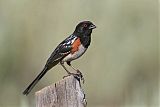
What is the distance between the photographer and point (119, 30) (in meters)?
8.08

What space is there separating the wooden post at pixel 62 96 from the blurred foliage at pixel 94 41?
377 centimetres

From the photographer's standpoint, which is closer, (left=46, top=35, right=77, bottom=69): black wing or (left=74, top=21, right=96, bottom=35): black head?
(left=46, top=35, right=77, bottom=69): black wing

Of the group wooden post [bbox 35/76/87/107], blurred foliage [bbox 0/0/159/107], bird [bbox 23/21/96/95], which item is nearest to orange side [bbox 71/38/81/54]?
bird [bbox 23/21/96/95]

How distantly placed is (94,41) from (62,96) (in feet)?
15.8

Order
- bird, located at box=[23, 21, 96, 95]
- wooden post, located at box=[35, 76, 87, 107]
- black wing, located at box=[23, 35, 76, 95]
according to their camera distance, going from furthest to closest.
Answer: bird, located at box=[23, 21, 96, 95] < black wing, located at box=[23, 35, 76, 95] < wooden post, located at box=[35, 76, 87, 107]

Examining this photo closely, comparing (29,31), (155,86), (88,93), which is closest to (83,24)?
(155,86)

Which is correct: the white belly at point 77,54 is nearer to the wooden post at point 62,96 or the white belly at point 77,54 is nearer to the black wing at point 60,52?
the black wing at point 60,52

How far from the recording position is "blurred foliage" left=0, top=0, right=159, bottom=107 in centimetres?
755

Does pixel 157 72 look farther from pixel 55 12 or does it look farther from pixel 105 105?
pixel 55 12

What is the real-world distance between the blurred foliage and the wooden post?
3.77 m

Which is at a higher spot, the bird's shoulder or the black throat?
the black throat

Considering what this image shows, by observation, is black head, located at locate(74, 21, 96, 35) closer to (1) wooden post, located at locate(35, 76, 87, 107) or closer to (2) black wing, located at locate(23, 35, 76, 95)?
(2) black wing, located at locate(23, 35, 76, 95)

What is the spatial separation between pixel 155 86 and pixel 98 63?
4.24 ft

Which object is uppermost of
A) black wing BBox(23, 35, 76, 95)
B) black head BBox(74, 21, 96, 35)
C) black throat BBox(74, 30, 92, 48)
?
black head BBox(74, 21, 96, 35)
